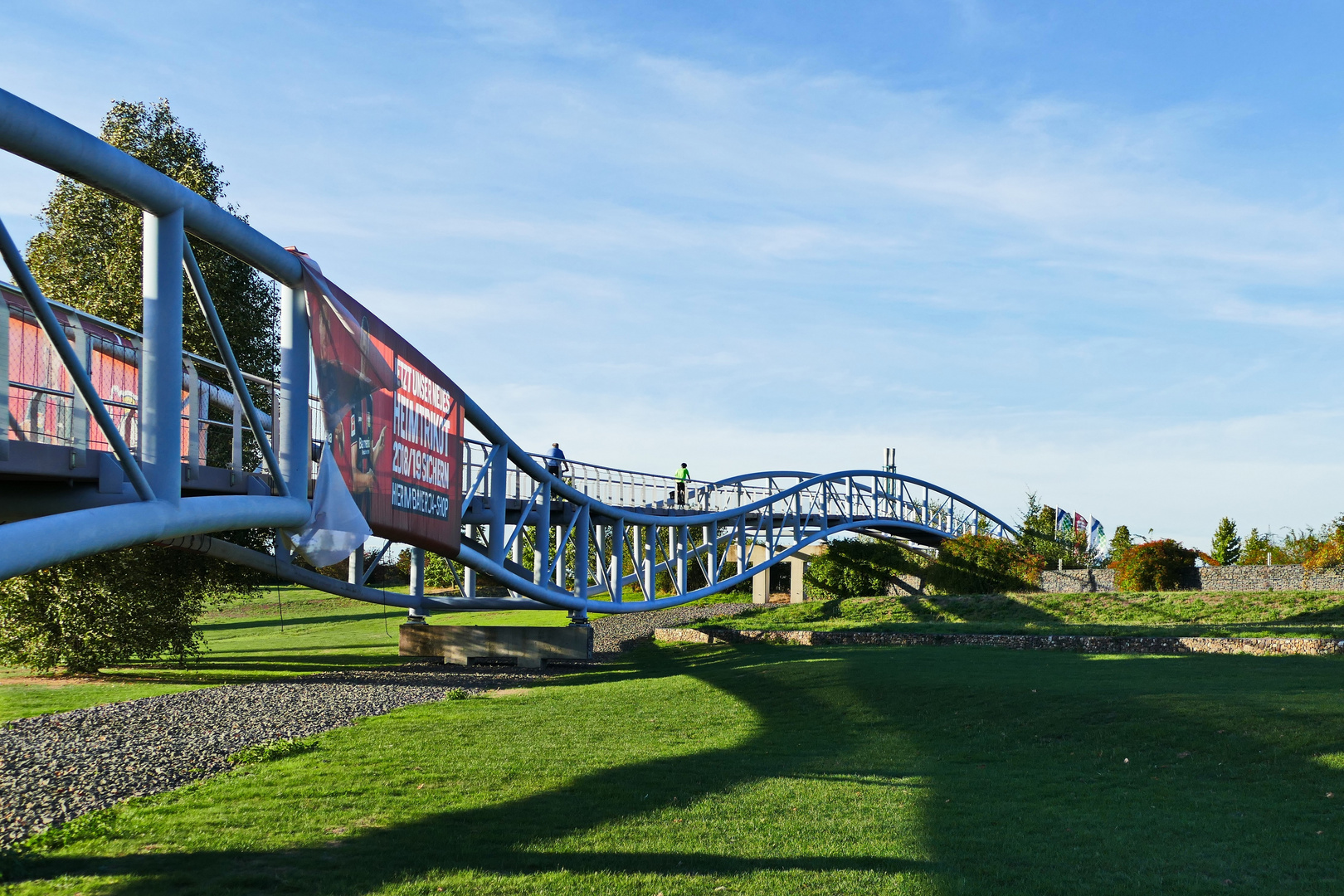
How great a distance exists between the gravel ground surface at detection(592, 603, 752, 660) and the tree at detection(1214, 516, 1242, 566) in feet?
70.8

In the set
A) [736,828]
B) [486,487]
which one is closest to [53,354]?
[736,828]

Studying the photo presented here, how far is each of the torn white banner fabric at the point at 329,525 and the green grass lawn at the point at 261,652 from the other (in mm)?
8305

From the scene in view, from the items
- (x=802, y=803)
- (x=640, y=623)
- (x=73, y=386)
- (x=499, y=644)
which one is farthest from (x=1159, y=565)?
(x=73, y=386)

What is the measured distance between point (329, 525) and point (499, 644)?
16217 mm

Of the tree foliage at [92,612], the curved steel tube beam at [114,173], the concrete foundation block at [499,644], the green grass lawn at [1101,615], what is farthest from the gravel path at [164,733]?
the green grass lawn at [1101,615]

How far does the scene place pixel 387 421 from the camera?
16.0m

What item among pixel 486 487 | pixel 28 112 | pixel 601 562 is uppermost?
pixel 28 112

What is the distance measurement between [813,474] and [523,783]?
41843 millimetres

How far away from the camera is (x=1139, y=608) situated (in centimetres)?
3234

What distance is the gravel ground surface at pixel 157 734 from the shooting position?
10773 mm

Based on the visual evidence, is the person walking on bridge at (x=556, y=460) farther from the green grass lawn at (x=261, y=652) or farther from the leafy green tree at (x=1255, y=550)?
the leafy green tree at (x=1255, y=550)

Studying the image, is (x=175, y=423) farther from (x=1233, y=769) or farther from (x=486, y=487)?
(x=486, y=487)

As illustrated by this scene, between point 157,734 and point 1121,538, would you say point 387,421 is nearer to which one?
point 157,734

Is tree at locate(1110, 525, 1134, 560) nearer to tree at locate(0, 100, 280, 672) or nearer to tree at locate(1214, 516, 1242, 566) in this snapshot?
tree at locate(1214, 516, 1242, 566)
